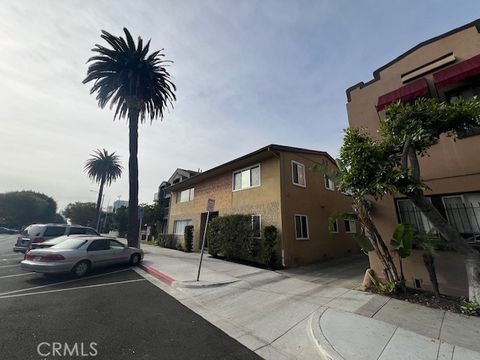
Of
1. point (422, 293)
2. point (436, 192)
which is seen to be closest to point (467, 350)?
point (422, 293)

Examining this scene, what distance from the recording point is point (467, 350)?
3.80 metres

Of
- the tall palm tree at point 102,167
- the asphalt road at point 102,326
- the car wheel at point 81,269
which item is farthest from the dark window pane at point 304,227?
the tall palm tree at point 102,167

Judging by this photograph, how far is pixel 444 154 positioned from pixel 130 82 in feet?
66.0

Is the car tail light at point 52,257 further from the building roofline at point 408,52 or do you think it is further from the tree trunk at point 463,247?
the building roofline at point 408,52

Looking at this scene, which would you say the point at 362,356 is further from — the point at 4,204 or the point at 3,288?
the point at 4,204

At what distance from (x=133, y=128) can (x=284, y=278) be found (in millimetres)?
16284

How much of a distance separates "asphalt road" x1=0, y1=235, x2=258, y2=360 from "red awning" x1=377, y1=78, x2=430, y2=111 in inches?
368

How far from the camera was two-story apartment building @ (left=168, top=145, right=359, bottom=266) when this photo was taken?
40.8 ft

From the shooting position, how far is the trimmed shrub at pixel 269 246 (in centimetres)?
1133

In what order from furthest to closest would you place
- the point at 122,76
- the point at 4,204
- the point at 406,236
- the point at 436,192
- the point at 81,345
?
the point at 4,204 → the point at 122,76 → the point at 436,192 → the point at 406,236 → the point at 81,345

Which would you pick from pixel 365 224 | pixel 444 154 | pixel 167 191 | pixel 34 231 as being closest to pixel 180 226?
pixel 167 191

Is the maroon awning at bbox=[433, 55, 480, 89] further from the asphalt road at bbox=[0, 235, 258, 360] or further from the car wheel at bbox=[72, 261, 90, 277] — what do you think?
the car wheel at bbox=[72, 261, 90, 277]

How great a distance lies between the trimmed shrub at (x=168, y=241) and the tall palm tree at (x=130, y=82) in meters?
4.90

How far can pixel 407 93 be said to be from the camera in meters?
A: 8.02
